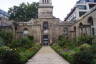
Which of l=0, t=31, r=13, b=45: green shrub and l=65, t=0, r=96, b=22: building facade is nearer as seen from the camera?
l=0, t=31, r=13, b=45: green shrub

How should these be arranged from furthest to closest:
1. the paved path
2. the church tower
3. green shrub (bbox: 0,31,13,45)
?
the church tower
green shrub (bbox: 0,31,13,45)
the paved path

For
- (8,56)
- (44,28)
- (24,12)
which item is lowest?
(44,28)

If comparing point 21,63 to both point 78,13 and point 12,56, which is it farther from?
point 78,13

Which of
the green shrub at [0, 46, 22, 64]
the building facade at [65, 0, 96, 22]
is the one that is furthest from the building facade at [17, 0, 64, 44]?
the green shrub at [0, 46, 22, 64]

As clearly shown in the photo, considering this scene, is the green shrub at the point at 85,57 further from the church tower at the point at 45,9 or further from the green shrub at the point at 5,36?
the church tower at the point at 45,9

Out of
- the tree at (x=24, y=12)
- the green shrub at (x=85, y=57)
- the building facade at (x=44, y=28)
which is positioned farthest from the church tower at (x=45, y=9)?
the green shrub at (x=85, y=57)

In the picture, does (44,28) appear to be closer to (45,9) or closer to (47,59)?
(45,9)

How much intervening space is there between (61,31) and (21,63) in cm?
3659

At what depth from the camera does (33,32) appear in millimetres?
46344

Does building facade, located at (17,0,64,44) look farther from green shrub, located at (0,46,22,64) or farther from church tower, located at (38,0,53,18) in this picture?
green shrub, located at (0,46,22,64)

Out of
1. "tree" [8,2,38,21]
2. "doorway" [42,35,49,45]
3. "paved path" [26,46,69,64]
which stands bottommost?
"doorway" [42,35,49,45]

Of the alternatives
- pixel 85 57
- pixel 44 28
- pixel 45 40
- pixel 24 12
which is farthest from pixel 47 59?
pixel 24 12

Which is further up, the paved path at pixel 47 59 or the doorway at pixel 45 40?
the paved path at pixel 47 59

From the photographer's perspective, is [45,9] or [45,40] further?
[45,9]
